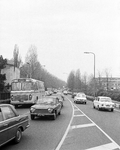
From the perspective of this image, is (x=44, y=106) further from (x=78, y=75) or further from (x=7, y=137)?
(x=78, y=75)

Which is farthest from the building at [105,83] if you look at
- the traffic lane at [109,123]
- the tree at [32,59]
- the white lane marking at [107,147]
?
the white lane marking at [107,147]

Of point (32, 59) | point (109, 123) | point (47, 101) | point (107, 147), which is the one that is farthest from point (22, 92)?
point (32, 59)

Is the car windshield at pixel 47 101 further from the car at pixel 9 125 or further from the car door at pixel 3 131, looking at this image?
the car door at pixel 3 131

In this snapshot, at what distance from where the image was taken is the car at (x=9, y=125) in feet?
22.1

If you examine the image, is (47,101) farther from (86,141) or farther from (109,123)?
(86,141)

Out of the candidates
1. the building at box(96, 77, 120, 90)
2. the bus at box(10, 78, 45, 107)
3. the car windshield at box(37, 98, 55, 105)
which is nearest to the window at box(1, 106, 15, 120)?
the car windshield at box(37, 98, 55, 105)

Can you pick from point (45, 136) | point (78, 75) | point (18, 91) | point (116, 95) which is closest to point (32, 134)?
point (45, 136)

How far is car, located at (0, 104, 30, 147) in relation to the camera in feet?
22.1

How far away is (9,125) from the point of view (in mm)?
7180

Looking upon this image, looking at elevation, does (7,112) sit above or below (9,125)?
above

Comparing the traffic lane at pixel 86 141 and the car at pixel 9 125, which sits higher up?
the car at pixel 9 125

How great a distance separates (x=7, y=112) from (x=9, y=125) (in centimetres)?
59

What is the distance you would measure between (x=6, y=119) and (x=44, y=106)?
24.4 feet

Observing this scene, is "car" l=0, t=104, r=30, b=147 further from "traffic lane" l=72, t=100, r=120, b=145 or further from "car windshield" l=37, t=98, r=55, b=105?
"car windshield" l=37, t=98, r=55, b=105
